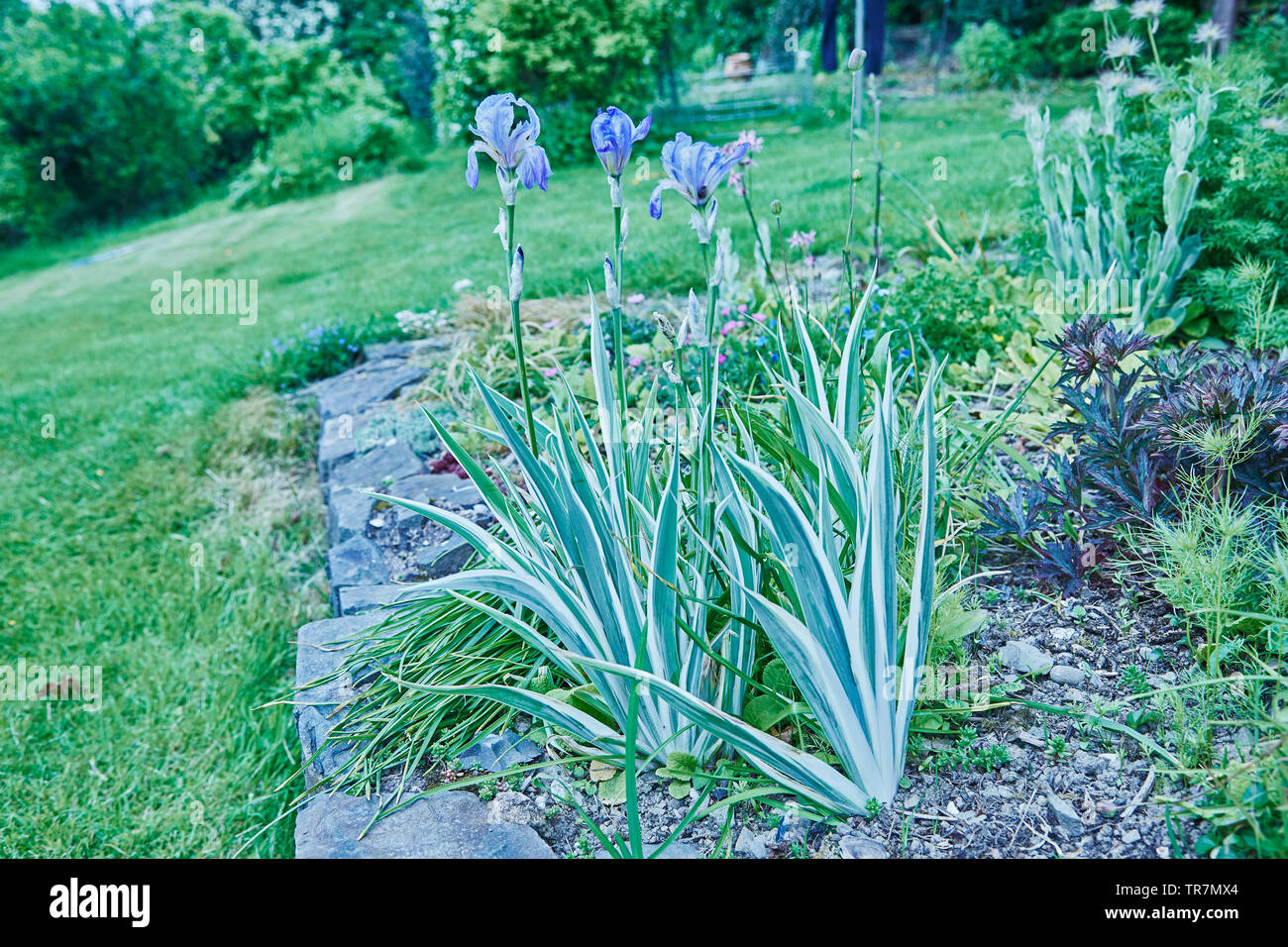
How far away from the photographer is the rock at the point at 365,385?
3680 millimetres

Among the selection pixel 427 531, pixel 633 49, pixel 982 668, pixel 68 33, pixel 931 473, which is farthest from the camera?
pixel 68 33

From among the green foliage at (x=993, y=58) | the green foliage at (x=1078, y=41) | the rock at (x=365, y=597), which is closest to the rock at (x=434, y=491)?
the rock at (x=365, y=597)

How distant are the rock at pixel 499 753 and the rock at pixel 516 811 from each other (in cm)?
6

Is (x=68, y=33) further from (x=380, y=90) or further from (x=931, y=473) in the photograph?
(x=931, y=473)

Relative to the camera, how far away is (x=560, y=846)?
149 centimetres

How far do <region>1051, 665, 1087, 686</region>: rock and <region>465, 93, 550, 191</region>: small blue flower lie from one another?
1278 millimetres

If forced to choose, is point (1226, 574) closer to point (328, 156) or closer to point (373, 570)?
point (373, 570)

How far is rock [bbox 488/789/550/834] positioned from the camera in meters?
1.54

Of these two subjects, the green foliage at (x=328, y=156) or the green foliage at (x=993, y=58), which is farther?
the green foliage at (x=993, y=58)

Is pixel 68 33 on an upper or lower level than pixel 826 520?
upper

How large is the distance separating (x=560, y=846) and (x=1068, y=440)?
1.83 m

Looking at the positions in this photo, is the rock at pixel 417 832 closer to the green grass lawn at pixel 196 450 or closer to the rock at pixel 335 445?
the green grass lawn at pixel 196 450

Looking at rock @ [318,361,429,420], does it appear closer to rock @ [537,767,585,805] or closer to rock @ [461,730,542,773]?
rock @ [461,730,542,773]
